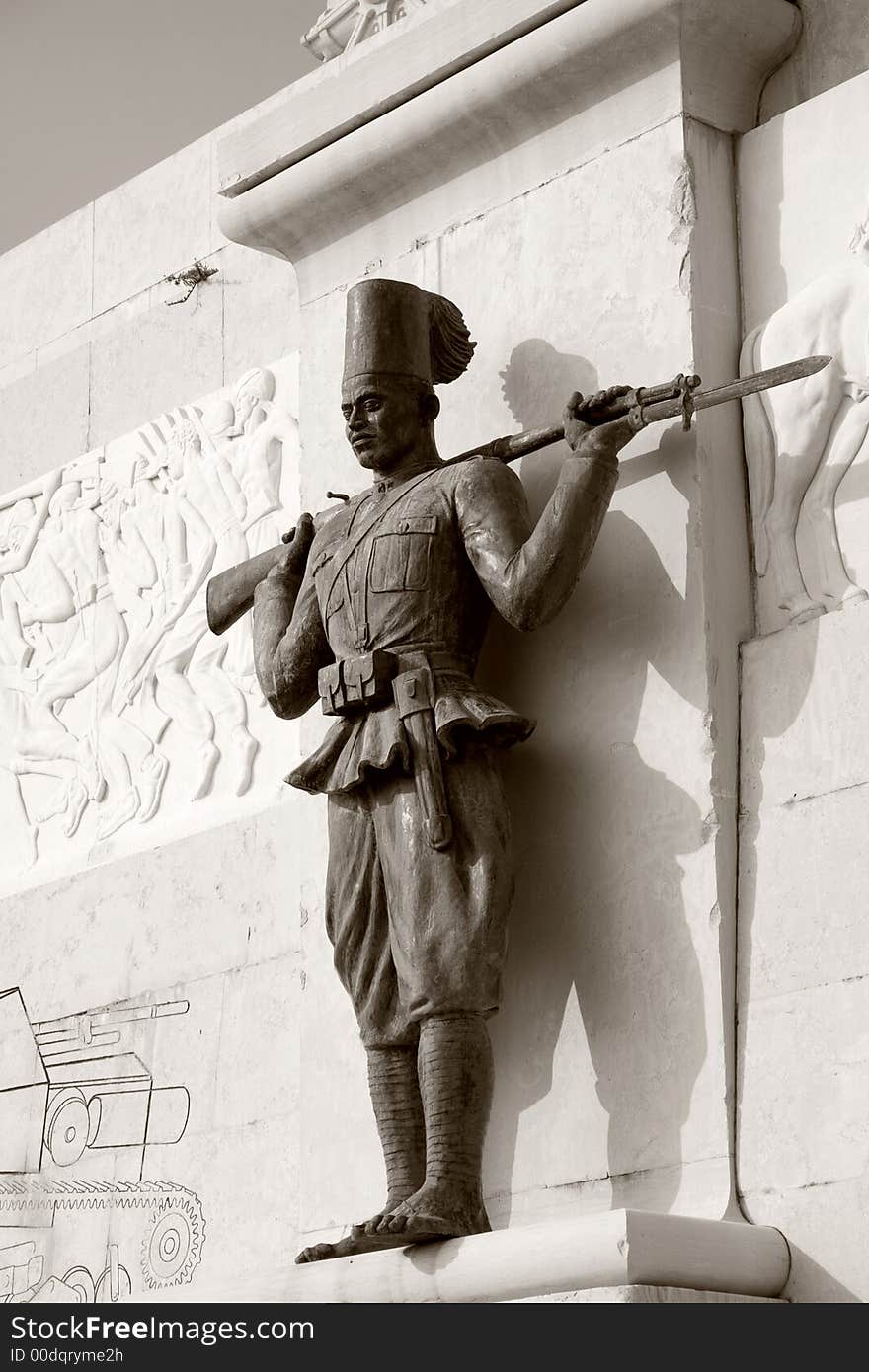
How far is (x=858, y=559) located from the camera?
4.55m

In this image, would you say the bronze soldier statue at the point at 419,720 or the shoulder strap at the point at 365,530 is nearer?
the bronze soldier statue at the point at 419,720

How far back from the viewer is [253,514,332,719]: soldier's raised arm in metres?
4.88

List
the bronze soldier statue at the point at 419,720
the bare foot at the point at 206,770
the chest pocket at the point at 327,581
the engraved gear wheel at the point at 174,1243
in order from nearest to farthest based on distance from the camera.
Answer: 1. the bronze soldier statue at the point at 419,720
2. the chest pocket at the point at 327,581
3. the engraved gear wheel at the point at 174,1243
4. the bare foot at the point at 206,770

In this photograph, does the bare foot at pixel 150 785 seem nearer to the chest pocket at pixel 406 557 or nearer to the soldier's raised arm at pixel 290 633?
the soldier's raised arm at pixel 290 633

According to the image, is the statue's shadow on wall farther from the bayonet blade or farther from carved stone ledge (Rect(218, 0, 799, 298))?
carved stone ledge (Rect(218, 0, 799, 298))

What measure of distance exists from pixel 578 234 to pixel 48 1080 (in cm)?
268

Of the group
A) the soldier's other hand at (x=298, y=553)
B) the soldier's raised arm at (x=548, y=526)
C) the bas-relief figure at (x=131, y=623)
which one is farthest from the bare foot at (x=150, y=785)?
the soldier's raised arm at (x=548, y=526)

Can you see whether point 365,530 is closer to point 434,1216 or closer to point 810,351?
point 810,351

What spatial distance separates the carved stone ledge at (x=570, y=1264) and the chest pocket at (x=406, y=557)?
1.28 metres

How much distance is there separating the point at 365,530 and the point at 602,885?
2.83ft

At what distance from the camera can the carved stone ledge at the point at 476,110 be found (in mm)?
4969

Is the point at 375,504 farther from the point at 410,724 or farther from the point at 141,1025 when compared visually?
the point at 141,1025

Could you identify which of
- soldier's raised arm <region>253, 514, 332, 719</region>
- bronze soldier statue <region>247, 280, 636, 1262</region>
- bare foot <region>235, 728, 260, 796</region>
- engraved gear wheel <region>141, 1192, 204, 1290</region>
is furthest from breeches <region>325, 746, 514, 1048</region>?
bare foot <region>235, 728, 260, 796</region>

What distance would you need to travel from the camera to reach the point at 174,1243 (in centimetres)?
571
